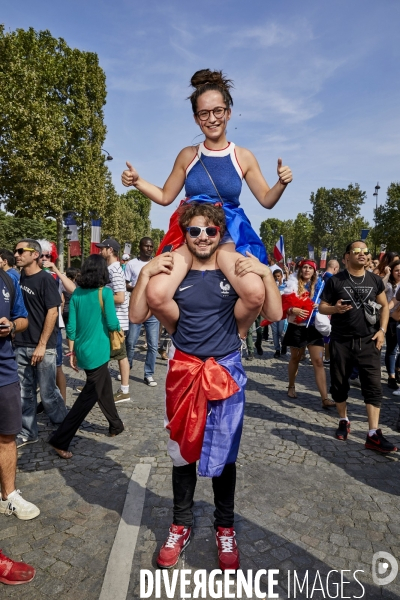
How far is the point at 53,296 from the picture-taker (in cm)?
445

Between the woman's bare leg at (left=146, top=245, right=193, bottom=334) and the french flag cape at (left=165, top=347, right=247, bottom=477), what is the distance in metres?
0.28

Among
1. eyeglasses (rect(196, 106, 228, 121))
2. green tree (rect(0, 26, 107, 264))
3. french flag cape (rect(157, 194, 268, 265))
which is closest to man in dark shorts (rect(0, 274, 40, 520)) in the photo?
french flag cape (rect(157, 194, 268, 265))

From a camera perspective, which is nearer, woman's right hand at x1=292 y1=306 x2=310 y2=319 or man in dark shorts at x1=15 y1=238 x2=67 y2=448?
man in dark shorts at x1=15 y1=238 x2=67 y2=448

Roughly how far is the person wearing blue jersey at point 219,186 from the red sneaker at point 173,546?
1.39 meters

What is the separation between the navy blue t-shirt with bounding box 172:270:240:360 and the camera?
2449 millimetres

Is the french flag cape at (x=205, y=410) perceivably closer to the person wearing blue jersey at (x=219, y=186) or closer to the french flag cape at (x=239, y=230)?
the person wearing blue jersey at (x=219, y=186)

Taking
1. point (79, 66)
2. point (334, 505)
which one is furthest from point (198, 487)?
point (79, 66)

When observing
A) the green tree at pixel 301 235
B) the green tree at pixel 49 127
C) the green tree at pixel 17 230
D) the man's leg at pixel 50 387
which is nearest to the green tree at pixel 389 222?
the green tree at pixel 301 235

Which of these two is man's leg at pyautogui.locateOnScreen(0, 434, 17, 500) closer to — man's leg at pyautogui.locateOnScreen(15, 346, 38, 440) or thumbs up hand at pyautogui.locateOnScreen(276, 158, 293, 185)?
man's leg at pyautogui.locateOnScreen(15, 346, 38, 440)

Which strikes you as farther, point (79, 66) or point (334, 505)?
point (79, 66)

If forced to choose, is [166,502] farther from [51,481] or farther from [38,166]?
[38,166]

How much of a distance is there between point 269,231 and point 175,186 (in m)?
117

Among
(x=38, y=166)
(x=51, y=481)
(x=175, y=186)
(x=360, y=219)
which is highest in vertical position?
(x=360, y=219)

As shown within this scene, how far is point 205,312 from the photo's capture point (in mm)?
2465
